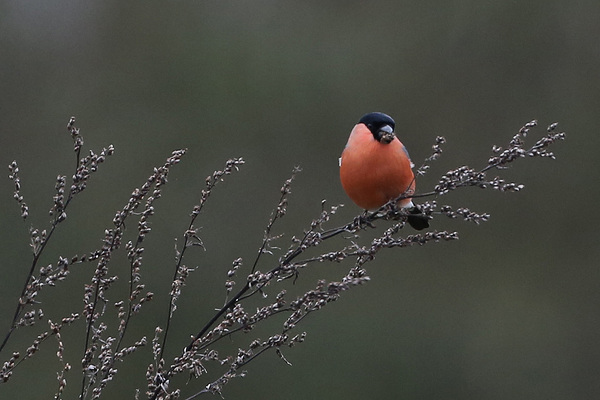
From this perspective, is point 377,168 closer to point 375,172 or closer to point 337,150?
point 375,172

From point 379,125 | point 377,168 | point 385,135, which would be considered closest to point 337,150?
point 379,125

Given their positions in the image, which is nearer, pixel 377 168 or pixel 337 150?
pixel 377 168

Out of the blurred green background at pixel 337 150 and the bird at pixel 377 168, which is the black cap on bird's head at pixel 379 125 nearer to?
the bird at pixel 377 168

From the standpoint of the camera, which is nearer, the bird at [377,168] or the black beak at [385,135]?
the black beak at [385,135]

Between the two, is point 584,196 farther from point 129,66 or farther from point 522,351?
point 129,66

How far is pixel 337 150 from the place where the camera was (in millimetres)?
6703

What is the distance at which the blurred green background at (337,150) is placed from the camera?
21.4 feet

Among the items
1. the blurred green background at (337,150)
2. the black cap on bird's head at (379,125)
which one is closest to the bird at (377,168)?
the black cap on bird's head at (379,125)

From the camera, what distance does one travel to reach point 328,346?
657 cm

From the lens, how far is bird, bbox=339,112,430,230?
3070mm

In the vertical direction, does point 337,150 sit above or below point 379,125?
above

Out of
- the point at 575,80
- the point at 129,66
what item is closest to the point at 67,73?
the point at 129,66

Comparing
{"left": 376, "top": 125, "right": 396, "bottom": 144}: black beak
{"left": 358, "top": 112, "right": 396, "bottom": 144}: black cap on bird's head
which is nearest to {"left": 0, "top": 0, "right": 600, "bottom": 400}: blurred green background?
{"left": 358, "top": 112, "right": 396, "bottom": 144}: black cap on bird's head

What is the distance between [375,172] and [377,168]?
0.6 inches
